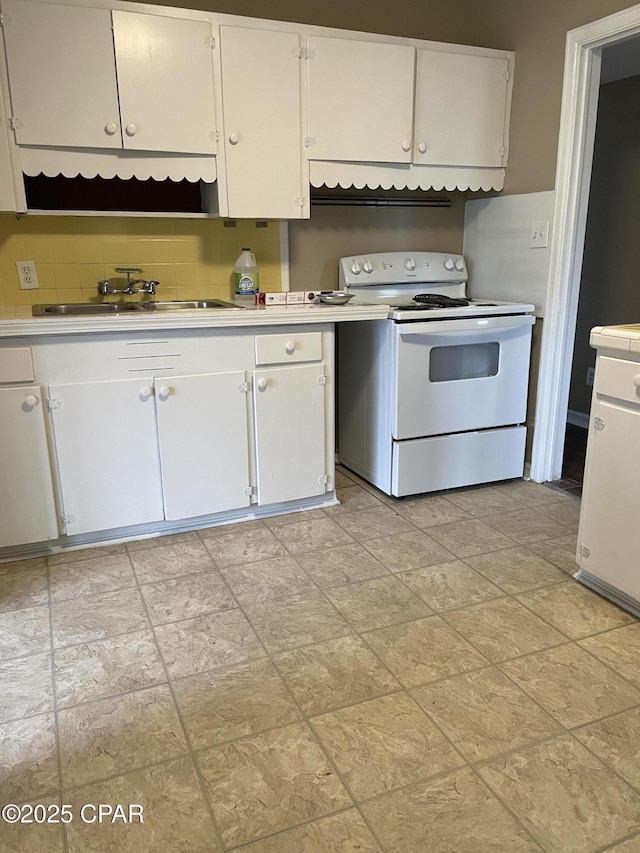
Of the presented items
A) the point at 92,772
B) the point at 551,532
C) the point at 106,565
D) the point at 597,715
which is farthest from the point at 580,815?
the point at 106,565

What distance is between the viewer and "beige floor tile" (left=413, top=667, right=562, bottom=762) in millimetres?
1530

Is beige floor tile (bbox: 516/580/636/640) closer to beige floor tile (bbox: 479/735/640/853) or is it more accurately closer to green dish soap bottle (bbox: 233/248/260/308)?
beige floor tile (bbox: 479/735/640/853)

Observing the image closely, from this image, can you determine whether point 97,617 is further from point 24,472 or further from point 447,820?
point 447,820

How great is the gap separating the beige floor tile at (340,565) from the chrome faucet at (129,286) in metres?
1.33

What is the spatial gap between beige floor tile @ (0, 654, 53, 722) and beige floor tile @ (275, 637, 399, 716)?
62cm

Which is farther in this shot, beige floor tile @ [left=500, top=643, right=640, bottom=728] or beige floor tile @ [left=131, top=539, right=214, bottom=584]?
beige floor tile @ [left=131, top=539, right=214, bottom=584]

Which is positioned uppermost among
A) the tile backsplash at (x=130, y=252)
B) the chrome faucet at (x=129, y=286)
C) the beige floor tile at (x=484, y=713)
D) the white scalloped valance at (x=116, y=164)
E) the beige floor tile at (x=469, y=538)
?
the white scalloped valance at (x=116, y=164)

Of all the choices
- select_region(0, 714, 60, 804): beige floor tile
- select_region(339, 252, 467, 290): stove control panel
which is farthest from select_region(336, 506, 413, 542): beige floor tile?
select_region(0, 714, 60, 804): beige floor tile

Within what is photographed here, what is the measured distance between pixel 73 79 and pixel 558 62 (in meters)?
1.99

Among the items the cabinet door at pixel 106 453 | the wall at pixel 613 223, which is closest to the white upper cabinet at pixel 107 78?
the cabinet door at pixel 106 453

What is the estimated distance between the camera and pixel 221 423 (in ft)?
8.50

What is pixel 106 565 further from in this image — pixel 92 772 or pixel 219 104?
pixel 219 104

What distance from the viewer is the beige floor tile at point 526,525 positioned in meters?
2.61

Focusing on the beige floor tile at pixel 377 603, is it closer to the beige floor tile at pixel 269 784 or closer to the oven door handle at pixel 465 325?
the beige floor tile at pixel 269 784
